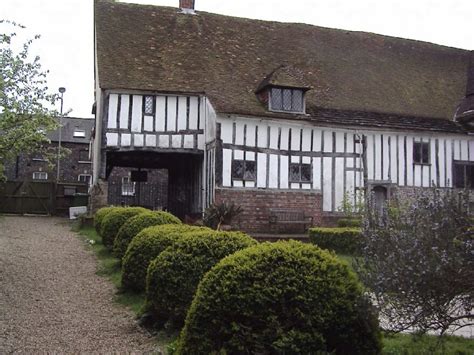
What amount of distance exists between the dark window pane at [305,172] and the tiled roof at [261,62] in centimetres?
182

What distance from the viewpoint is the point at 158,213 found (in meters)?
10.4

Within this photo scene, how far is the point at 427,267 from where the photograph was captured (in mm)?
3850

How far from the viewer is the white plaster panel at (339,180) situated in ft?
63.4

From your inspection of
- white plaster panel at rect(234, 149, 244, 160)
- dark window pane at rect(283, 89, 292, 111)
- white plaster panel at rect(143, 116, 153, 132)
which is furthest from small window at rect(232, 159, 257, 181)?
white plaster panel at rect(143, 116, 153, 132)

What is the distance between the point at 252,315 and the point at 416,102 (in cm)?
1941

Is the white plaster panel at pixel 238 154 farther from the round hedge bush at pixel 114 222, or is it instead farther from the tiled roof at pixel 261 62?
the round hedge bush at pixel 114 222

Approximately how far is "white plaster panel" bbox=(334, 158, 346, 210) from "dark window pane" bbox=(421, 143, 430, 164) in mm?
3688

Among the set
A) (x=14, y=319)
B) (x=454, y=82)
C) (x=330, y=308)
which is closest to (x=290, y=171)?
(x=454, y=82)

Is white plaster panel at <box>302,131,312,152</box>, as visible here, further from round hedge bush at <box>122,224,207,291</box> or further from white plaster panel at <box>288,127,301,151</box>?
round hedge bush at <box>122,224,207,291</box>

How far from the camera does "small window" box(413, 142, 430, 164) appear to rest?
20.4 m

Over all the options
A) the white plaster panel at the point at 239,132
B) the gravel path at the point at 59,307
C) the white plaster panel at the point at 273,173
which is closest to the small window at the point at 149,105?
the white plaster panel at the point at 239,132

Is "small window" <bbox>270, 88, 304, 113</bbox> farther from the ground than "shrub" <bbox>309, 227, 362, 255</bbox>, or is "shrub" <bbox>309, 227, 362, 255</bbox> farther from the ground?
"small window" <bbox>270, 88, 304, 113</bbox>

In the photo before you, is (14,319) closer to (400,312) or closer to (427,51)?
(400,312)

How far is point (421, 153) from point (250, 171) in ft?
24.3
